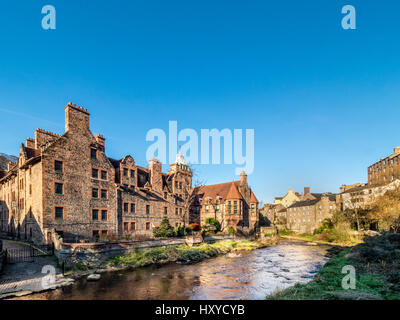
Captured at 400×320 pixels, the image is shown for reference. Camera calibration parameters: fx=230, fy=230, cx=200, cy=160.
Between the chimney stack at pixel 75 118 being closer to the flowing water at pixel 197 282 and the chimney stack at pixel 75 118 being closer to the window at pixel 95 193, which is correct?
the window at pixel 95 193

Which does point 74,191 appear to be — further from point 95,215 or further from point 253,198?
point 253,198

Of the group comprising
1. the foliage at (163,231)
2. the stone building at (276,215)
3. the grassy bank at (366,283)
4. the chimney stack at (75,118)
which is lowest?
the stone building at (276,215)

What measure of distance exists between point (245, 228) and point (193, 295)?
35.8m

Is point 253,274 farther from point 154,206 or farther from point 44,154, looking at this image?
point 44,154

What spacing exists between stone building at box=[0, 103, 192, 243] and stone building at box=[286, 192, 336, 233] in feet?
149

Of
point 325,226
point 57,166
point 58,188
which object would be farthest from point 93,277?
point 325,226

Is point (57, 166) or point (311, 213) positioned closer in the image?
point (57, 166)

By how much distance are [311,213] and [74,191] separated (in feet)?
195

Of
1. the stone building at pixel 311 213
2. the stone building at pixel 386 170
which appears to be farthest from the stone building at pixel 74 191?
the stone building at pixel 386 170

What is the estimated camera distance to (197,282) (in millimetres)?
19078

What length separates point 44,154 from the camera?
24125 mm

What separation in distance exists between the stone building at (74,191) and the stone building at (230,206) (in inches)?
613

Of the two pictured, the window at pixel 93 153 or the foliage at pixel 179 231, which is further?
the foliage at pixel 179 231

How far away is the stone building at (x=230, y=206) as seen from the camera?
156 feet
